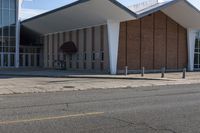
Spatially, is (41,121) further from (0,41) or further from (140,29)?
(0,41)

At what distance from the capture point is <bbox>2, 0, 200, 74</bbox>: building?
37.5 m

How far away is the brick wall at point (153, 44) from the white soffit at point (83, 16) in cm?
288

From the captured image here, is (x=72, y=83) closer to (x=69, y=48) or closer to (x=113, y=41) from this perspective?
(x=113, y=41)

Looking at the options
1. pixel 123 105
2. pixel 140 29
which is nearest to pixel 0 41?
pixel 140 29

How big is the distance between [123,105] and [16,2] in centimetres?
4538

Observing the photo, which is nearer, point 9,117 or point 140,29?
point 9,117

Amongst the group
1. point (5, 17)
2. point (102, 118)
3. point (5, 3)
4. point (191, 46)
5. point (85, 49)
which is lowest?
point (102, 118)

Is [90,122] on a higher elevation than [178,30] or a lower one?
lower

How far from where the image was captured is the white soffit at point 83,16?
35.3 meters

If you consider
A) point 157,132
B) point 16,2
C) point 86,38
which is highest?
point 16,2

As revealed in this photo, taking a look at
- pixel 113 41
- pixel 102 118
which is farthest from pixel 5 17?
pixel 102 118

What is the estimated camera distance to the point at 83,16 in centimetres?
3953

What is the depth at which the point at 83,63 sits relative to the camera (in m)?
43.7

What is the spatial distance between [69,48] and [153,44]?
33.5ft
